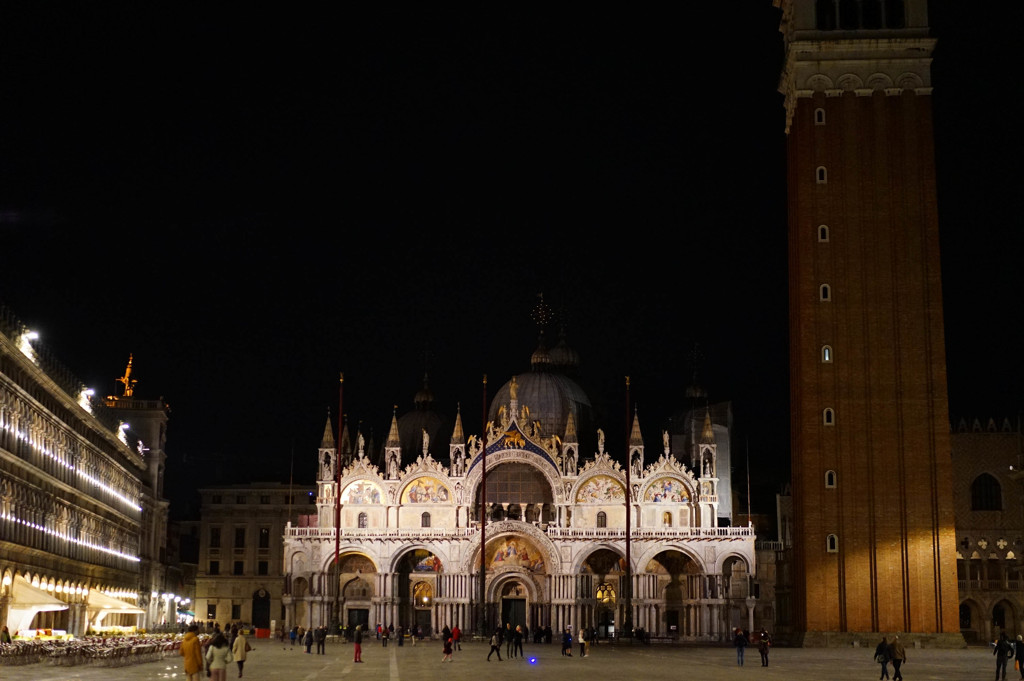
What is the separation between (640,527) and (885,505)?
87.0 feet

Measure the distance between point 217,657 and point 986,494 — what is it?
69.9 meters

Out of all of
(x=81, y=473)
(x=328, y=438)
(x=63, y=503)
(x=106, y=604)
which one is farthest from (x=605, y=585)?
(x=63, y=503)

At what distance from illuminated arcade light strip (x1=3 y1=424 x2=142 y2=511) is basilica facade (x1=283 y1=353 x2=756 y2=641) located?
36.9 ft

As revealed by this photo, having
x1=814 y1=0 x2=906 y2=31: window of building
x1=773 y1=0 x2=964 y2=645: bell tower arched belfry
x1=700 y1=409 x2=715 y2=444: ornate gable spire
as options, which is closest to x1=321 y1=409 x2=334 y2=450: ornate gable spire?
x1=700 y1=409 x2=715 y2=444: ornate gable spire

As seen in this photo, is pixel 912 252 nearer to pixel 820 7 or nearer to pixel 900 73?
pixel 900 73

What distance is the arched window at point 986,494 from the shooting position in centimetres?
8569

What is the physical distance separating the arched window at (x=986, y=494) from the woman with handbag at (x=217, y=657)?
6895cm

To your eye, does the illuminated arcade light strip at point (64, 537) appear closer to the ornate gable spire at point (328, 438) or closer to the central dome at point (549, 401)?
the ornate gable spire at point (328, 438)

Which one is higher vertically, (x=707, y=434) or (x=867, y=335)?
(x=867, y=335)

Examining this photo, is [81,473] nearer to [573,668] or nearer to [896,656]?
[573,668]

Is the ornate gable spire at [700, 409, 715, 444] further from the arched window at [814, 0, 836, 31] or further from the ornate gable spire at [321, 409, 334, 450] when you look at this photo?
the arched window at [814, 0, 836, 31]

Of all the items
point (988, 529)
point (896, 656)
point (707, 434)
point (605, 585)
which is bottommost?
point (896, 656)

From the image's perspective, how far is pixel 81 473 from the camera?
67.2 metres

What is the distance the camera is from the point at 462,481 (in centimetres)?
9256
